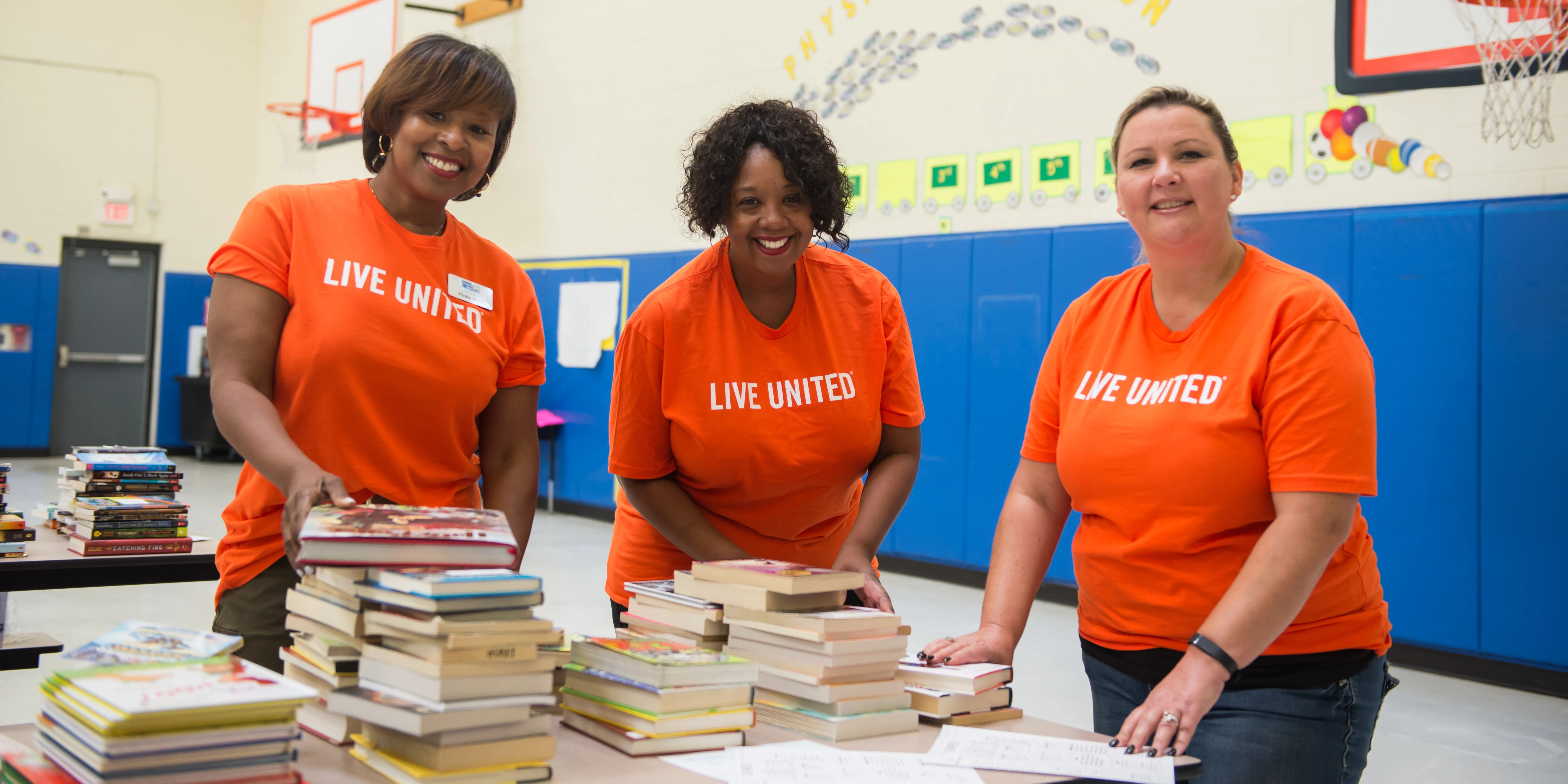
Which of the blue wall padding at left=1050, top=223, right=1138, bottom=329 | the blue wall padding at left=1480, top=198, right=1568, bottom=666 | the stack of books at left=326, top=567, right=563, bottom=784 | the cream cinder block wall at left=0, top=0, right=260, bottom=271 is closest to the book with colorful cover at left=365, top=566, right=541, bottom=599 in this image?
the stack of books at left=326, top=567, right=563, bottom=784

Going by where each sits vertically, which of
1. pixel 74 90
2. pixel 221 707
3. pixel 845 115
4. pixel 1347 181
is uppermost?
pixel 74 90

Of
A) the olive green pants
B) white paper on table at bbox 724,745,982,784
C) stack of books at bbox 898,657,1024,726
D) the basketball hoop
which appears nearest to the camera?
white paper on table at bbox 724,745,982,784

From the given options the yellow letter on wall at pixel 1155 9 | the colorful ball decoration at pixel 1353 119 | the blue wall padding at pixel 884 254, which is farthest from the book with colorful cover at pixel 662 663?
the blue wall padding at pixel 884 254

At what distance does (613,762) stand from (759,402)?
74 centimetres

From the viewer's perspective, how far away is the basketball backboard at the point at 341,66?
33.6 feet

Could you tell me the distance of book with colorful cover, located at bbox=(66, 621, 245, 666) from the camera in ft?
3.83

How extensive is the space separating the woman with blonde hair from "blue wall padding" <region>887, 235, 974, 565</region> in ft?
13.9

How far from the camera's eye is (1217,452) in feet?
4.80

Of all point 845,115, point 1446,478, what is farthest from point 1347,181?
point 845,115

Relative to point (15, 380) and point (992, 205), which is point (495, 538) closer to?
point (992, 205)

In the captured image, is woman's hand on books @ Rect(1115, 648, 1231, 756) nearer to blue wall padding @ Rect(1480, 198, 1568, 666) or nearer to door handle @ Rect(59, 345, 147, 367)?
blue wall padding @ Rect(1480, 198, 1568, 666)

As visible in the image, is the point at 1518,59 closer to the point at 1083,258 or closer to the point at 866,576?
the point at 1083,258

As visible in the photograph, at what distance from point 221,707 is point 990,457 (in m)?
5.03

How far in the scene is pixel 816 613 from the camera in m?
1.43
